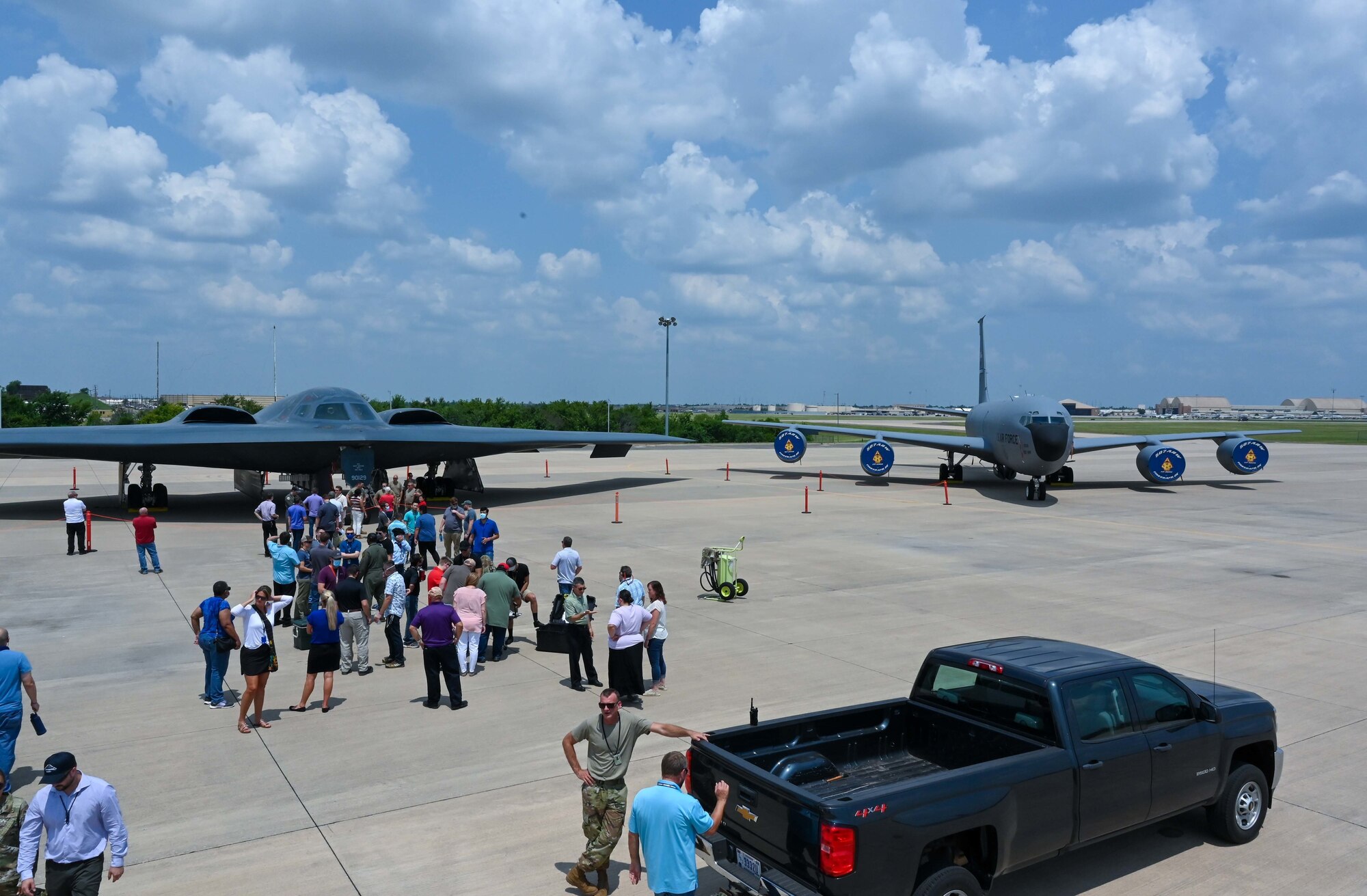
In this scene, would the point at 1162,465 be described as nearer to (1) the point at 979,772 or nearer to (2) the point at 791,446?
(2) the point at 791,446

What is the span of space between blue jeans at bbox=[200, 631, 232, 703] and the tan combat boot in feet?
18.3

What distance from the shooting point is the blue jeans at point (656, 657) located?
10156 millimetres

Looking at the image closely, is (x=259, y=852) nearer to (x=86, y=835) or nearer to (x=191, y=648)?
(x=86, y=835)

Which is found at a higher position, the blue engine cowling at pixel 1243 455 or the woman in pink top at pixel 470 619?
the blue engine cowling at pixel 1243 455

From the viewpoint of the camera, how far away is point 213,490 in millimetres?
34781

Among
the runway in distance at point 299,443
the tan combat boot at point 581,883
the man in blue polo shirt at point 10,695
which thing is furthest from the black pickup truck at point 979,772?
the runway in distance at point 299,443

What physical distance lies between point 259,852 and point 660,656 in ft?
15.8

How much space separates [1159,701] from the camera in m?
6.42

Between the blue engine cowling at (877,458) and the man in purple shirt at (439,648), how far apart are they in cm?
2905

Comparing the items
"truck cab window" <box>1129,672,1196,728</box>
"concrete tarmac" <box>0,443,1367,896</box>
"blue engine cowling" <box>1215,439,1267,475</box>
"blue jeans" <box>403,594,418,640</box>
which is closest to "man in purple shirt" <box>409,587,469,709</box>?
"concrete tarmac" <box>0,443,1367,896</box>

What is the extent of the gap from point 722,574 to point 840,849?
10178 millimetres

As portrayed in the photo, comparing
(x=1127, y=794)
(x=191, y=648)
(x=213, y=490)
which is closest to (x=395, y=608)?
(x=191, y=648)

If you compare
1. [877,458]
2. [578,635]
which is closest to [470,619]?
[578,635]

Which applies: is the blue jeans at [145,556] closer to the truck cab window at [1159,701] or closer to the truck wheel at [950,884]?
the truck wheel at [950,884]
